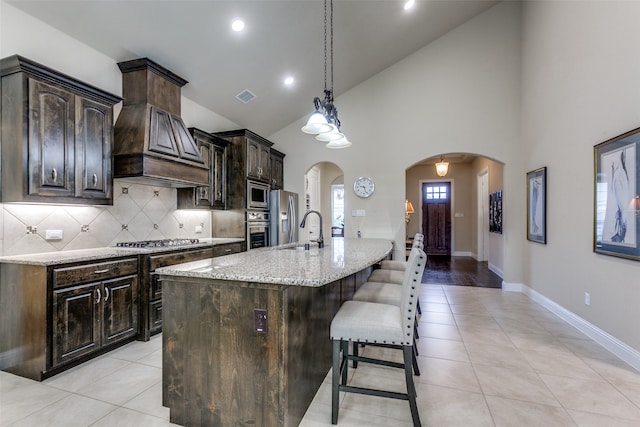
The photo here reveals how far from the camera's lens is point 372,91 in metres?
5.41

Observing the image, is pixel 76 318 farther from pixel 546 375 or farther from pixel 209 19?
pixel 546 375

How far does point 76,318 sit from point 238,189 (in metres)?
2.54

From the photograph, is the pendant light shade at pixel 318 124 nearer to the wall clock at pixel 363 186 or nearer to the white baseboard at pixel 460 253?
the wall clock at pixel 363 186

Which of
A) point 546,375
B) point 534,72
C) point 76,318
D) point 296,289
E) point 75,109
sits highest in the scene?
point 534,72

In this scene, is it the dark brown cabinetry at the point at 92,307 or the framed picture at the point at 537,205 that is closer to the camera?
the dark brown cabinetry at the point at 92,307

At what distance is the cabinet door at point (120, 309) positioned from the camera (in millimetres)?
2547

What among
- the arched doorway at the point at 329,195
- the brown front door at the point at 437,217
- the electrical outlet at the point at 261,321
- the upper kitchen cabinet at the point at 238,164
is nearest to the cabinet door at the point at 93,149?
the upper kitchen cabinet at the point at 238,164

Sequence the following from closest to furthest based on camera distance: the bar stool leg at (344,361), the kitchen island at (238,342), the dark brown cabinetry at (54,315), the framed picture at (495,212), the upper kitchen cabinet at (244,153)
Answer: the kitchen island at (238,342), the bar stool leg at (344,361), the dark brown cabinetry at (54,315), the upper kitchen cabinet at (244,153), the framed picture at (495,212)

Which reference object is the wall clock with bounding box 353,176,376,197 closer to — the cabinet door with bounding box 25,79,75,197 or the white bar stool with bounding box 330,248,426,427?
the white bar stool with bounding box 330,248,426,427

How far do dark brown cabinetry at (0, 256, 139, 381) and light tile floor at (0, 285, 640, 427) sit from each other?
5.1 inches

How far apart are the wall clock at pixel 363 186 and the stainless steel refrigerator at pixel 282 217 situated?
1197 mm

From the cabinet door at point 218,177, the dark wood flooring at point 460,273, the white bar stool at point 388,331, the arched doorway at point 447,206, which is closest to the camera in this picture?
the white bar stool at point 388,331

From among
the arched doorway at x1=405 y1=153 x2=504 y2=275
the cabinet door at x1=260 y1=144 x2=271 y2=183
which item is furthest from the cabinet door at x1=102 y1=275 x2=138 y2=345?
the arched doorway at x1=405 y1=153 x2=504 y2=275

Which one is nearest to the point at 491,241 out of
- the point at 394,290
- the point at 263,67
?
the point at 394,290
